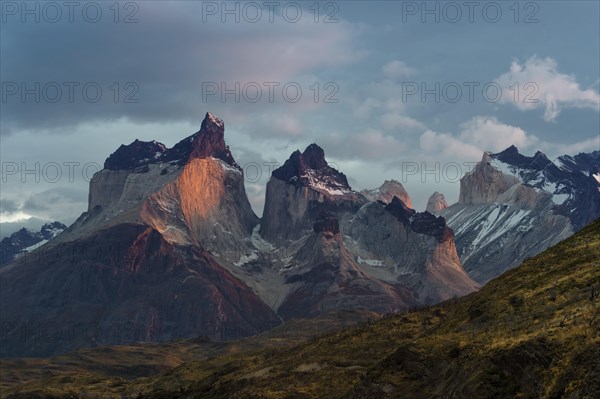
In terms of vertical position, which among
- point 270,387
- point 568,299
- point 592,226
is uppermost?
point 592,226

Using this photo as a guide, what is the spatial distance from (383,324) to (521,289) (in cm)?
7034

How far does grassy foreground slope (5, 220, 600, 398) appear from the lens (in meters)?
76.8

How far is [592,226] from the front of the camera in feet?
445

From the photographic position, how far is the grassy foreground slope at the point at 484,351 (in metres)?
76.8

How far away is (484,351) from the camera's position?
286 ft

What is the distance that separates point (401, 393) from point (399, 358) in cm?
1352

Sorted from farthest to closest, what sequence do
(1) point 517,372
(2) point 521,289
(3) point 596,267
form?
(2) point 521,289
(3) point 596,267
(1) point 517,372

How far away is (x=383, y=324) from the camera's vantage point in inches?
7298

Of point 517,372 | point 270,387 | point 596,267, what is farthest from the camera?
point 270,387

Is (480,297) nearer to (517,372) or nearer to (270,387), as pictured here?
(270,387)

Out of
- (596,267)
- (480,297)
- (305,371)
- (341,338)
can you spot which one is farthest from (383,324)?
(596,267)

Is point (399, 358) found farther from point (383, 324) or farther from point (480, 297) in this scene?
point (383, 324)

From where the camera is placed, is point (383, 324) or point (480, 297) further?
point (383, 324)

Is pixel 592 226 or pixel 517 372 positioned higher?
pixel 592 226
